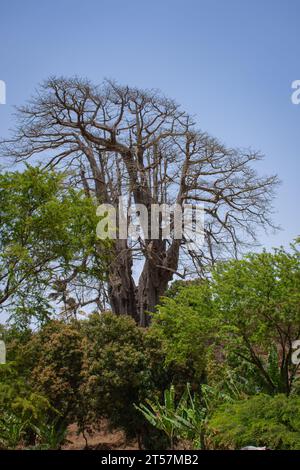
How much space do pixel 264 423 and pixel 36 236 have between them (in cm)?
805

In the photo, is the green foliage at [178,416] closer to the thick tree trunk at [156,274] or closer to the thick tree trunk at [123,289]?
the thick tree trunk at [156,274]

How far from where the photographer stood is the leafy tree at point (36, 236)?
18.2m

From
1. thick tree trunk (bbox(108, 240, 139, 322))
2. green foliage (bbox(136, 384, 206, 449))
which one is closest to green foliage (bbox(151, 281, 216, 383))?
green foliage (bbox(136, 384, 206, 449))

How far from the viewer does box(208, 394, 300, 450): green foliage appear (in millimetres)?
15320

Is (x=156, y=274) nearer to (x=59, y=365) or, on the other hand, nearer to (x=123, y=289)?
(x=123, y=289)

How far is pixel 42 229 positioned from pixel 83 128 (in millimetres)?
14254

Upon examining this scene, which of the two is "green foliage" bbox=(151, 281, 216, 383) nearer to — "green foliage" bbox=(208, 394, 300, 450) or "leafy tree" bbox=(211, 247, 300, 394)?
"leafy tree" bbox=(211, 247, 300, 394)

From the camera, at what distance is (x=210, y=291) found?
1878 centimetres

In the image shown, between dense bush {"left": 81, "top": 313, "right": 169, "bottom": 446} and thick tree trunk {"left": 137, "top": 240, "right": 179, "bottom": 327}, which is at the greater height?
thick tree trunk {"left": 137, "top": 240, "right": 179, "bottom": 327}

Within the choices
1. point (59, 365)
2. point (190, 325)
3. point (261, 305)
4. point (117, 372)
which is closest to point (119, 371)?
point (117, 372)

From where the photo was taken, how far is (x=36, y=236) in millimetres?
18438

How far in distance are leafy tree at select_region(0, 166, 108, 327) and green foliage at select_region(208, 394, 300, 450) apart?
5.99 metres

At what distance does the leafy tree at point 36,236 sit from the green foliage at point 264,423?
5988 mm
